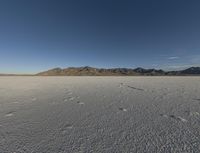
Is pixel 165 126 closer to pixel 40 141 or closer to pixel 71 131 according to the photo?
pixel 71 131

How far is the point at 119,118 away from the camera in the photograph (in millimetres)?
3545

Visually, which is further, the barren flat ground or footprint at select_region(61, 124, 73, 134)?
footprint at select_region(61, 124, 73, 134)

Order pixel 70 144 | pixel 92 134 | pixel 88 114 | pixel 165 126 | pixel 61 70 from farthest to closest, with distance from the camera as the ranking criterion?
pixel 61 70 < pixel 88 114 < pixel 165 126 < pixel 92 134 < pixel 70 144

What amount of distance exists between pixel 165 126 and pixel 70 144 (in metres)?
1.86

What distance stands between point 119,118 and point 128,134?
34.8 inches

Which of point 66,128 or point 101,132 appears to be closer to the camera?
point 101,132

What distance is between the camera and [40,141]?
2.40 m

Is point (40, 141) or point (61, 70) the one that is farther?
point (61, 70)

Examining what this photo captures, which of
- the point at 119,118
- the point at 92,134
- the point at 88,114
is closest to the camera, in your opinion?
the point at 92,134

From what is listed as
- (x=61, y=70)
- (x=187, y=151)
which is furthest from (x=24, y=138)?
(x=61, y=70)

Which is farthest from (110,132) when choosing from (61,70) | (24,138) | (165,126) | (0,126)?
(61,70)

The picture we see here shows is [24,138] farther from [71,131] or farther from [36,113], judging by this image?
[36,113]

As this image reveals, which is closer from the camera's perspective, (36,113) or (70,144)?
(70,144)

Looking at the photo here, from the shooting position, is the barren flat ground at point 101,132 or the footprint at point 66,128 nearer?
the barren flat ground at point 101,132
